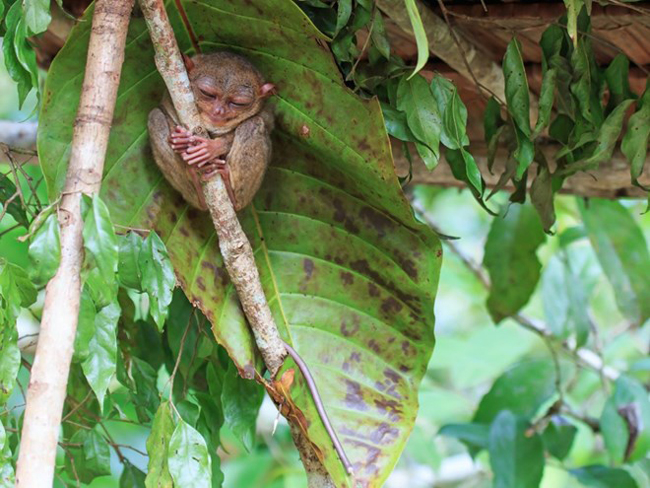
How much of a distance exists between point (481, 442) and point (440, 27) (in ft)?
5.31

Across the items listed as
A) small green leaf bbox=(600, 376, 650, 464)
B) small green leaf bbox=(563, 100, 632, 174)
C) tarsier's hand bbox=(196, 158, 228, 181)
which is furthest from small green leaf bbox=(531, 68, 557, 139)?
small green leaf bbox=(600, 376, 650, 464)

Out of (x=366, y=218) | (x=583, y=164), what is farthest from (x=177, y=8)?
(x=583, y=164)

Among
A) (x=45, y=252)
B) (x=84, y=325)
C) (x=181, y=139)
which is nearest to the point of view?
(x=45, y=252)

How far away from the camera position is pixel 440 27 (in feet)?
6.35

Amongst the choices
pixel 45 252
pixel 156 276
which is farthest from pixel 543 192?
pixel 45 252

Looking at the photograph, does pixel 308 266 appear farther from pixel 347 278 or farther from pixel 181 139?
pixel 181 139

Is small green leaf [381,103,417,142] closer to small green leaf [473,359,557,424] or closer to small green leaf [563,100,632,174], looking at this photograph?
small green leaf [563,100,632,174]

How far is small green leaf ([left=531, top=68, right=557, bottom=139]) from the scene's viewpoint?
177 centimetres

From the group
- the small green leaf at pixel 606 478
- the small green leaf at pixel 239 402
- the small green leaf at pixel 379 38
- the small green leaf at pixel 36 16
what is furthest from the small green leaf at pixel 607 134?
the small green leaf at pixel 606 478

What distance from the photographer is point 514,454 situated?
116 inches

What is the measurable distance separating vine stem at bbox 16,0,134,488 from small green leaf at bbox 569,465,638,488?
215 cm

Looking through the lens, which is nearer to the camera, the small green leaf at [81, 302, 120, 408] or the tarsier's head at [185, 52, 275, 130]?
the small green leaf at [81, 302, 120, 408]

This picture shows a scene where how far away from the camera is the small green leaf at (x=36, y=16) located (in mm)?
1429

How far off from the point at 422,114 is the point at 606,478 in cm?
173
